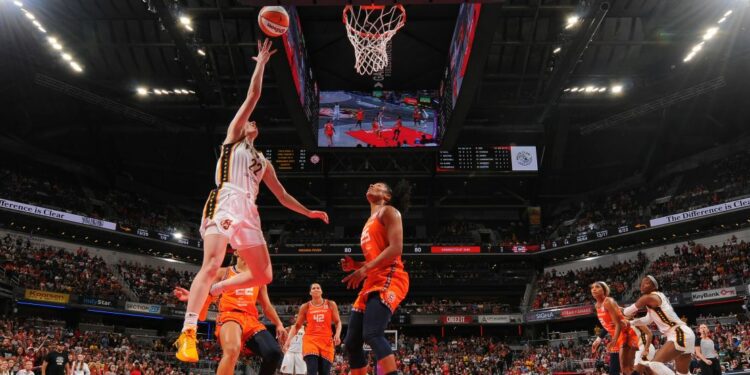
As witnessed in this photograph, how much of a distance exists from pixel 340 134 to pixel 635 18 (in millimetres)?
14011

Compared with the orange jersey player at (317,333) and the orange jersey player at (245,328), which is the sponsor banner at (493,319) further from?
the orange jersey player at (245,328)

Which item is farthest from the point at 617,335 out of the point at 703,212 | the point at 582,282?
the point at 582,282

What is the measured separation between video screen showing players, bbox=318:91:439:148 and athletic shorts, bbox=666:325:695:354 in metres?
19.0

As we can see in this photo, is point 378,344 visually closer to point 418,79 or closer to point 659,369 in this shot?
point 659,369

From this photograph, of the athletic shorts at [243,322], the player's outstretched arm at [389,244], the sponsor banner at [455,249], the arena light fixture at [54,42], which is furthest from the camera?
the sponsor banner at [455,249]

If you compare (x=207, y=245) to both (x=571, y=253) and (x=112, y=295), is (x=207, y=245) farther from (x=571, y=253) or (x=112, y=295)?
(x=571, y=253)

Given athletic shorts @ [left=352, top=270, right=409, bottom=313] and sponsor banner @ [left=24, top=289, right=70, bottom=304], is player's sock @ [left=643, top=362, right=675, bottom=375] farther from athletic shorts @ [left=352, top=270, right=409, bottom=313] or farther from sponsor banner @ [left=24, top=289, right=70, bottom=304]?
sponsor banner @ [left=24, top=289, right=70, bottom=304]

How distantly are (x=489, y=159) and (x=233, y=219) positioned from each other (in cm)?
2848

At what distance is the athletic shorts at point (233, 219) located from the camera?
4703 mm

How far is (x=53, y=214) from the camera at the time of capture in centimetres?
3042

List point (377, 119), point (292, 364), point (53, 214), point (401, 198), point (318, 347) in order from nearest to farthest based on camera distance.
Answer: point (401, 198) → point (318, 347) → point (292, 364) → point (377, 119) → point (53, 214)

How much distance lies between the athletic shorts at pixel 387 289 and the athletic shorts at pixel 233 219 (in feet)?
3.73

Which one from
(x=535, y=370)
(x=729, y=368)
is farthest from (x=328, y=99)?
(x=729, y=368)

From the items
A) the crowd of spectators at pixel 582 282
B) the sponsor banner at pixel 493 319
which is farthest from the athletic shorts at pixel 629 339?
the sponsor banner at pixel 493 319
